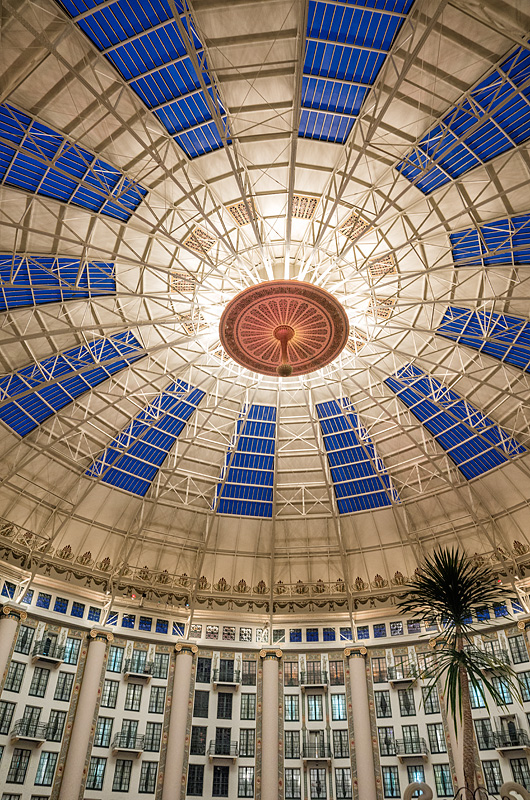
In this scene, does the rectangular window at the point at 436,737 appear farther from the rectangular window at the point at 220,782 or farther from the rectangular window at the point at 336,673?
the rectangular window at the point at 220,782

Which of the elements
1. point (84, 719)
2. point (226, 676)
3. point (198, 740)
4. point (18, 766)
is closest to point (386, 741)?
point (226, 676)

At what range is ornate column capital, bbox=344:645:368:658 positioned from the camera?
4622 cm

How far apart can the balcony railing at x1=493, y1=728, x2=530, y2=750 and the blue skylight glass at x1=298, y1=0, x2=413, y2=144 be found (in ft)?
123

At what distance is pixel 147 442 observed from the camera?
152 feet

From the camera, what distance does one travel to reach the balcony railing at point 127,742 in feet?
137

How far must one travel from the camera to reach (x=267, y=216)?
36156 mm

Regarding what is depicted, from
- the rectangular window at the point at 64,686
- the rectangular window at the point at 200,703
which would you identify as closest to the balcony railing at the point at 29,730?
the rectangular window at the point at 64,686

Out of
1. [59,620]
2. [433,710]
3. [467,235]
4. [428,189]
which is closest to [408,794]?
[433,710]

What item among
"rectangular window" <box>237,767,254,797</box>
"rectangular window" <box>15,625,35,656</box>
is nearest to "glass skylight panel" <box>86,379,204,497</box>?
"rectangular window" <box>15,625,35,656</box>

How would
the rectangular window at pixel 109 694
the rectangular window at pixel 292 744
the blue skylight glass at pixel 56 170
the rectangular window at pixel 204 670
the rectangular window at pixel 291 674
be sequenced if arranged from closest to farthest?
the blue skylight glass at pixel 56 170, the rectangular window at pixel 109 694, the rectangular window at pixel 292 744, the rectangular window at pixel 204 670, the rectangular window at pixel 291 674

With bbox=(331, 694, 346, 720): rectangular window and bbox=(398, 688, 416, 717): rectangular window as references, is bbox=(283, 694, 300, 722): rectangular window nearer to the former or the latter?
bbox=(331, 694, 346, 720): rectangular window

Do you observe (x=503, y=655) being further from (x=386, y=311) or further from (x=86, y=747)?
(x=86, y=747)

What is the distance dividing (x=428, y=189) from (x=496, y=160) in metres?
4.43

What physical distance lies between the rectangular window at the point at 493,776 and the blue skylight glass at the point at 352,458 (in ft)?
60.2
